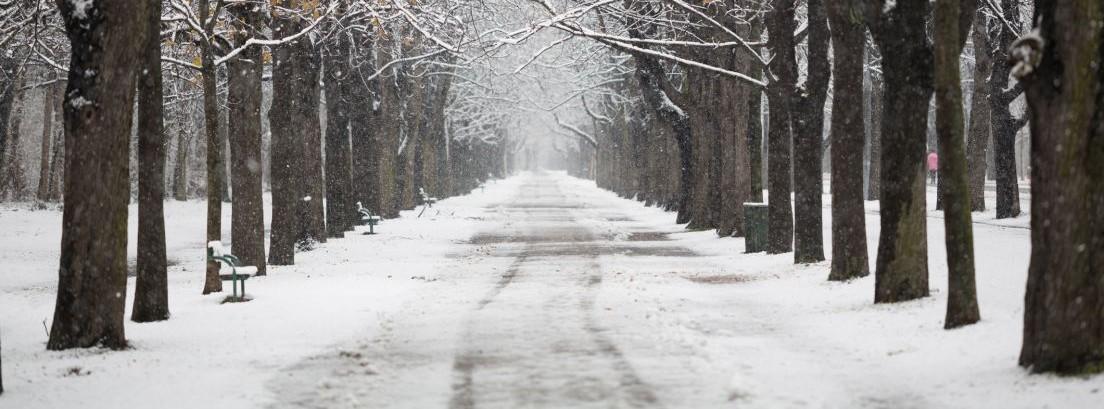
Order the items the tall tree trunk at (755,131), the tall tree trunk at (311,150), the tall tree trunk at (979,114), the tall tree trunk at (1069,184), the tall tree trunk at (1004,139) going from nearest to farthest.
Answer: the tall tree trunk at (1069,184)
the tall tree trunk at (311,150)
the tall tree trunk at (755,131)
the tall tree trunk at (1004,139)
the tall tree trunk at (979,114)

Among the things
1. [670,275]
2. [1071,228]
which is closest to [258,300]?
[670,275]

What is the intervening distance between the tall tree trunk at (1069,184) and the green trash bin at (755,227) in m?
13.1

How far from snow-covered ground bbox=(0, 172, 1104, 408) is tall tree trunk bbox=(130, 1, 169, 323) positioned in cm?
38

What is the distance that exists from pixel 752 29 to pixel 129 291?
46.1ft

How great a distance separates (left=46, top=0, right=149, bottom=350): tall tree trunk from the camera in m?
9.58

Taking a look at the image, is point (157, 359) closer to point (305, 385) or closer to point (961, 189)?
point (305, 385)

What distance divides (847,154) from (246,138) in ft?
27.6

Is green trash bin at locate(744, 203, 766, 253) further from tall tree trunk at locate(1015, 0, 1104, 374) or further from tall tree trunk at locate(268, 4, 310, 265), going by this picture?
tall tree trunk at locate(1015, 0, 1104, 374)

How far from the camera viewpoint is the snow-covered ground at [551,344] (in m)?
7.89

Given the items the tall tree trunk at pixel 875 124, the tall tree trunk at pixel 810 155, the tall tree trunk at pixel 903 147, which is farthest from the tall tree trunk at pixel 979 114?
the tall tree trunk at pixel 903 147

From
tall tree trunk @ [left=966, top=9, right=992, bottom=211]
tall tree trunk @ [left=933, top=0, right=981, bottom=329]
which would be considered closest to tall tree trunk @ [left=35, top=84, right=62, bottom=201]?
tall tree trunk @ [left=966, top=9, right=992, bottom=211]

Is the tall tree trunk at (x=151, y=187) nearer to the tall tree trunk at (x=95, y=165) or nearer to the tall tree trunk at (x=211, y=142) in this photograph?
the tall tree trunk at (x=95, y=165)

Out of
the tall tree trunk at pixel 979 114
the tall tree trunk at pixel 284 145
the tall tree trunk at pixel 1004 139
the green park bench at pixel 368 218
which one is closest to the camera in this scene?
the tall tree trunk at pixel 284 145

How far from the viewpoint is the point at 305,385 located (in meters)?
8.45
